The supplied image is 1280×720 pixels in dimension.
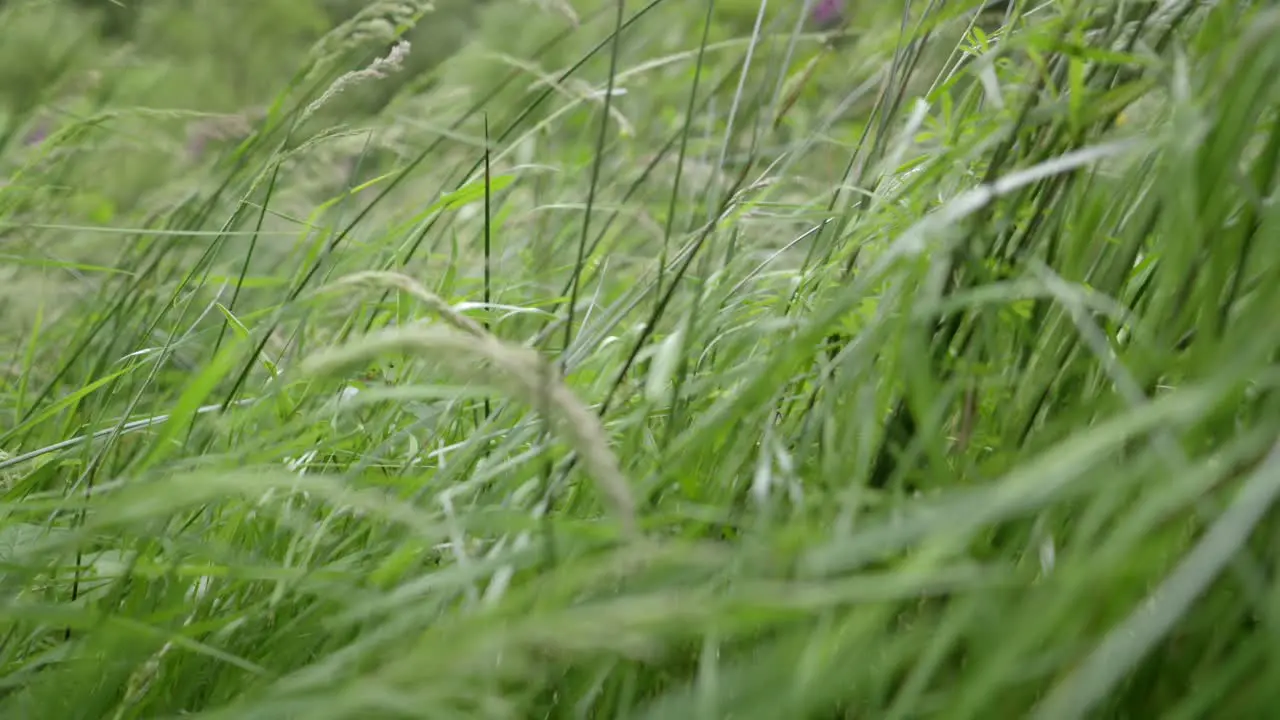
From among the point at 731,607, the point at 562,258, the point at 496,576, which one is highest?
the point at 731,607

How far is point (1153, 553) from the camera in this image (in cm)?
51

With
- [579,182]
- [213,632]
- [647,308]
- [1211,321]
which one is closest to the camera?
[1211,321]

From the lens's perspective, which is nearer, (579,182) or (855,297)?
(855,297)

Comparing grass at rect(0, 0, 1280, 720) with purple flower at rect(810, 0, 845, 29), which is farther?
purple flower at rect(810, 0, 845, 29)

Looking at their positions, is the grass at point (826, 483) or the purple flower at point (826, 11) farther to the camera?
the purple flower at point (826, 11)

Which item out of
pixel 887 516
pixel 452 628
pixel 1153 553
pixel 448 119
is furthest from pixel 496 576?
pixel 448 119

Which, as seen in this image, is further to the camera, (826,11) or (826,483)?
(826,11)

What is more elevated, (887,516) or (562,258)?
(887,516)

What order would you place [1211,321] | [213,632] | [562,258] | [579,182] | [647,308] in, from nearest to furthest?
[1211,321]
[213,632]
[647,308]
[562,258]
[579,182]

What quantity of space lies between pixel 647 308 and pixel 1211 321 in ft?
2.46

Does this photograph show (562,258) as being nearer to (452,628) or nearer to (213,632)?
(213,632)

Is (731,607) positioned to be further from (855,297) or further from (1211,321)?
(1211,321)

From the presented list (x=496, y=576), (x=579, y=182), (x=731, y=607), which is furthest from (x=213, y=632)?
(x=579, y=182)

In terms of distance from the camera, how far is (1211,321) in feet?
2.05
